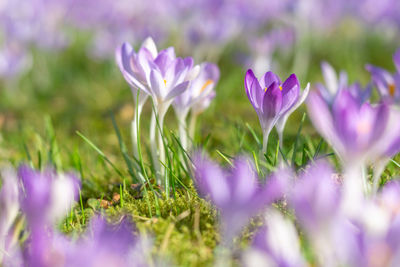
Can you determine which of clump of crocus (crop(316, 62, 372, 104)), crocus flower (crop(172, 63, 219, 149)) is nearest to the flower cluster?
crocus flower (crop(172, 63, 219, 149))

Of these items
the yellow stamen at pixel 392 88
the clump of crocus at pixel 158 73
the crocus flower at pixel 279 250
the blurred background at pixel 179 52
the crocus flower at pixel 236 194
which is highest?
the clump of crocus at pixel 158 73

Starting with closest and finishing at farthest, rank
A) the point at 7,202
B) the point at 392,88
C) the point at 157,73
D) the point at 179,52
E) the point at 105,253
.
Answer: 1. the point at 105,253
2. the point at 7,202
3. the point at 157,73
4. the point at 392,88
5. the point at 179,52

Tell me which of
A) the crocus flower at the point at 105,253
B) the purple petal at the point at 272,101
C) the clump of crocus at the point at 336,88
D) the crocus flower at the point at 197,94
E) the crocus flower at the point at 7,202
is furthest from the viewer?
the clump of crocus at the point at 336,88

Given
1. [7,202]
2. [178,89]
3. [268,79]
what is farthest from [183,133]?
[7,202]

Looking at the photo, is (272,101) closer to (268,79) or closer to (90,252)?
(268,79)

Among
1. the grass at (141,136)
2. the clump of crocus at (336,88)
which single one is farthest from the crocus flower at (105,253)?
the clump of crocus at (336,88)

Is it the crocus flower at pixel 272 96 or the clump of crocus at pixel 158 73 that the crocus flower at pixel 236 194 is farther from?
the clump of crocus at pixel 158 73
